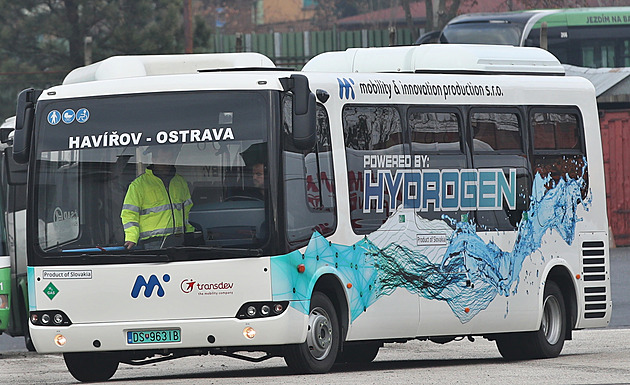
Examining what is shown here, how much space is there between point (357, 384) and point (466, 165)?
11.4ft

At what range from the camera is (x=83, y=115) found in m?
12.0

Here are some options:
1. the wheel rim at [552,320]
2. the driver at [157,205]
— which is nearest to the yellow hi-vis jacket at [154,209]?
the driver at [157,205]

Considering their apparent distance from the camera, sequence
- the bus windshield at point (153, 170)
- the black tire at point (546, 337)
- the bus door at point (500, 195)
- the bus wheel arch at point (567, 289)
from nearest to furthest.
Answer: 1. the bus windshield at point (153, 170)
2. the bus door at point (500, 195)
3. the black tire at point (546, 337)
4. the bus wheel arch at point (567, 289)

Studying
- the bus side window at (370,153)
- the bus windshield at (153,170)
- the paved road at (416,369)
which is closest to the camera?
the paved road at (416,369)

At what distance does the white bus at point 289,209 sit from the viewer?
11523mm

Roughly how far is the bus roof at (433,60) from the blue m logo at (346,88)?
121cm

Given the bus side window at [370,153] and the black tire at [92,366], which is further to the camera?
the black tire at [92,366]

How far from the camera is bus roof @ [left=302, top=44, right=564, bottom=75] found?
46.0ft

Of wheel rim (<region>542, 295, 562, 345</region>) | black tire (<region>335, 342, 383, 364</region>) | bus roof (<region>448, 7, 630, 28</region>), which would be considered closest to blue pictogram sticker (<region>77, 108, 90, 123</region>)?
black tire (<region>335, 342, 383, 364</region>)

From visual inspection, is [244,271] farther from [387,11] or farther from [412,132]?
[387,11]

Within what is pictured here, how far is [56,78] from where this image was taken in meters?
31.1

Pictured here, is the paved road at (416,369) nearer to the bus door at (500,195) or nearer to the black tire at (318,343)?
the black tire at (318,343)

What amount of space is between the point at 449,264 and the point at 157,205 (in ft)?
9.53

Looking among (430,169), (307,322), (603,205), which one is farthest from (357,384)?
(603,205)
